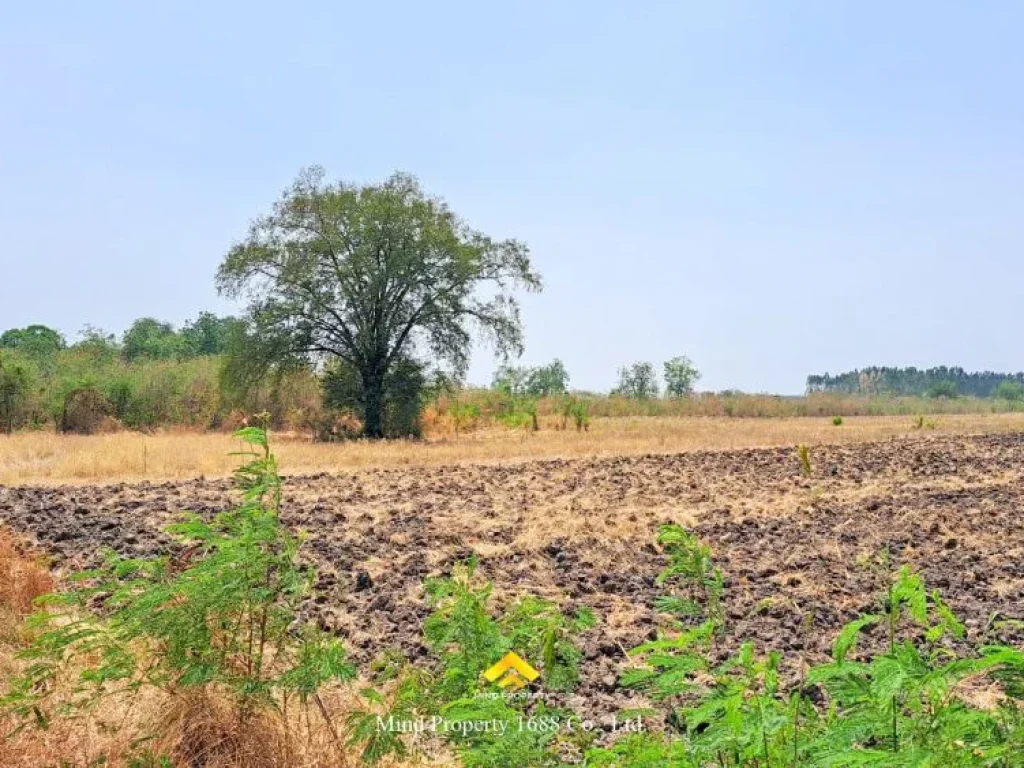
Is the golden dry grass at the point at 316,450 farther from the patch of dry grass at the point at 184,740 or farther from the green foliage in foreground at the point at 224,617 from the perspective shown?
the green foliage in foreground at the point at 224,617

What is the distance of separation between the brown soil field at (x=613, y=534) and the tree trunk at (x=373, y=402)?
12096 millimetres

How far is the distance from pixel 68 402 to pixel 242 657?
3243 cm

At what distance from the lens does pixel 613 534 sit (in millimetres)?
10734

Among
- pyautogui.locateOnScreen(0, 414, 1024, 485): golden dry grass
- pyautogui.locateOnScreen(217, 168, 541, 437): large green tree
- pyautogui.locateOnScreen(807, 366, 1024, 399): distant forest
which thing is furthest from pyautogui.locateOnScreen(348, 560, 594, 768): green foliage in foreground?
pyautogui.locateOnScreen(807, 366, 1024, 399): distant forest

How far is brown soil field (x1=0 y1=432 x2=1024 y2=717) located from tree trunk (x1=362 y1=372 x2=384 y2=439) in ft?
39.7

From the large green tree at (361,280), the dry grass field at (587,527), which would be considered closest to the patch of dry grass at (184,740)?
the dry grass field at (587,527)

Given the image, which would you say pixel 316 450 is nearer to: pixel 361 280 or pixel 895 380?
pixel 361 280

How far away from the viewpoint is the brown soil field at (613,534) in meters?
7.11

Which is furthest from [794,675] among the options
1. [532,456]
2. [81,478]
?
[532,456]

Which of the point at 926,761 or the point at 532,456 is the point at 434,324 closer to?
the point at 532,456

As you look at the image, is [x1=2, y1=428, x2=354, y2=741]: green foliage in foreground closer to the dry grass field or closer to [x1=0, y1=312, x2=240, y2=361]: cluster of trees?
the dry grass field

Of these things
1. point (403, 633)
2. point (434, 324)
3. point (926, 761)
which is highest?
point (434, 324)

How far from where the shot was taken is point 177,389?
115 feet

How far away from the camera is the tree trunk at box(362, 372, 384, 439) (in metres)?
31.2
